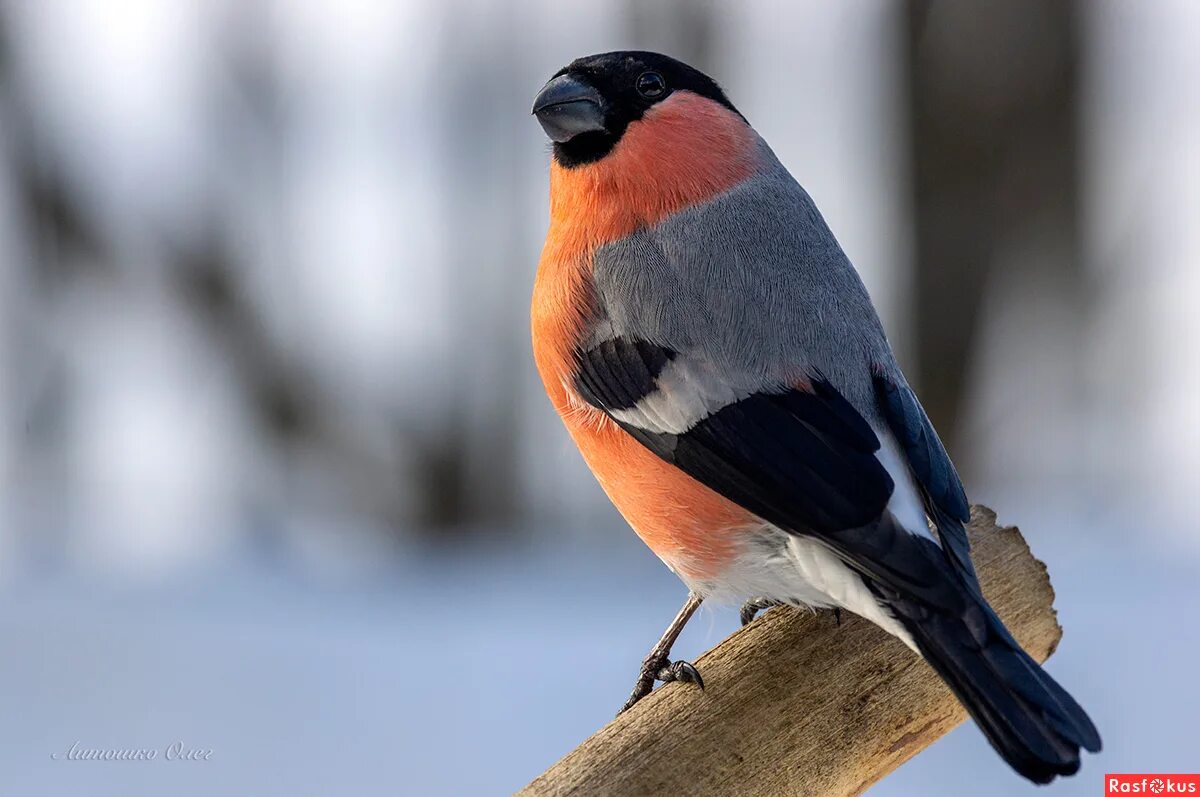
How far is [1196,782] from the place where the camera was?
92.4 inches

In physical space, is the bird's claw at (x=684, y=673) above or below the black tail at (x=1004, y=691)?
above

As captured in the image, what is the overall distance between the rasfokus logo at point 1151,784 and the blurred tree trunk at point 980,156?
6.29 ft

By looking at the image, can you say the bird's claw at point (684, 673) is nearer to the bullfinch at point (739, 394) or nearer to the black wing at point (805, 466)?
the bullfinch at point (739, 394)

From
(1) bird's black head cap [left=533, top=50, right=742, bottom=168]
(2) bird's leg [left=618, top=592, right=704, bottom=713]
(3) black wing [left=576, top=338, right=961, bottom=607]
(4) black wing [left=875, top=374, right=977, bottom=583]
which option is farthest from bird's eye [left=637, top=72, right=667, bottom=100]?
(2) bird's leg [left=618, top=592, right=704, bottom=713]

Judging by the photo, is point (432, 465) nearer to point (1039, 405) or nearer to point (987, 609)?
point (1039, 405)

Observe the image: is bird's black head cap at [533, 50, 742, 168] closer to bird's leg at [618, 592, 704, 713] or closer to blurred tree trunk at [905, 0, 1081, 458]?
bird's leg at [618, 592, 704, 713]

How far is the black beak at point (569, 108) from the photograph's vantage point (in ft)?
5.93

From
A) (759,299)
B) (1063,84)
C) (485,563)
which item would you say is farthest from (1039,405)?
(759,299)

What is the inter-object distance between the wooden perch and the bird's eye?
30.1 inches

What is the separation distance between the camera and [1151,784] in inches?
90.4

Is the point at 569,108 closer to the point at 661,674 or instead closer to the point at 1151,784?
the point at 661,674

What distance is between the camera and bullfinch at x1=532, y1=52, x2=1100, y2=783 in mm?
1367

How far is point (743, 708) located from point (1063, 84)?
326cm

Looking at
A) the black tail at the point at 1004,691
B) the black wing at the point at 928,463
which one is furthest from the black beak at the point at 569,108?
the black tail at the point at 1004,691
